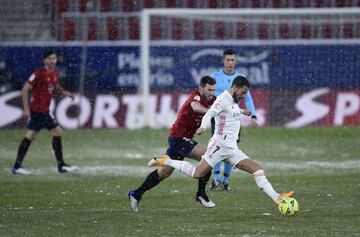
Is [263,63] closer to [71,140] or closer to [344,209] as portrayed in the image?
[71,140]

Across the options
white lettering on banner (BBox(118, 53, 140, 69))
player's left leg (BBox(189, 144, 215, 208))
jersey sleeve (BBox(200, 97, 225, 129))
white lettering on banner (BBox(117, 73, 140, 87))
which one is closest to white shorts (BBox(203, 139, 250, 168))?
jersey sleeve (BBox(200, 97, 225, 129))

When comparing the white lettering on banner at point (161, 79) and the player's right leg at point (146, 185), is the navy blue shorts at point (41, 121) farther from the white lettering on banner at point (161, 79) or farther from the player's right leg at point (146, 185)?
the white lettering on banner at point (161, 79)

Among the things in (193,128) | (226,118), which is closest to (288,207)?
(226,118)

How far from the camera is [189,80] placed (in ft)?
89.0

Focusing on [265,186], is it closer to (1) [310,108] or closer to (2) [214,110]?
(2) [214,110]

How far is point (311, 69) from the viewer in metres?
26.7

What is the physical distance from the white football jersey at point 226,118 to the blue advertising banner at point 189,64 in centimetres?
1262

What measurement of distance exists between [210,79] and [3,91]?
12961mm

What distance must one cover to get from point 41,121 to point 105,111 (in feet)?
24.0

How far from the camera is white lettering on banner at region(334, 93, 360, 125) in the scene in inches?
1040

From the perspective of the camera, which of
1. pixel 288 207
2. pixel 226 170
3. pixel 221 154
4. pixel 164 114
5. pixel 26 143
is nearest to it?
pixel 288 207

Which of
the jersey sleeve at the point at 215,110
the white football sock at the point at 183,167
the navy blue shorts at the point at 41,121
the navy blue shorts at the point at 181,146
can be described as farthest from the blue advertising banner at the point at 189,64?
the jersey sleeve at the point at 215,110

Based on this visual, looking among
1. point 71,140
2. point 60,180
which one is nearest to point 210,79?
point 60,180

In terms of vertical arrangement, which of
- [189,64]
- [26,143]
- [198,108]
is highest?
[198,108]
